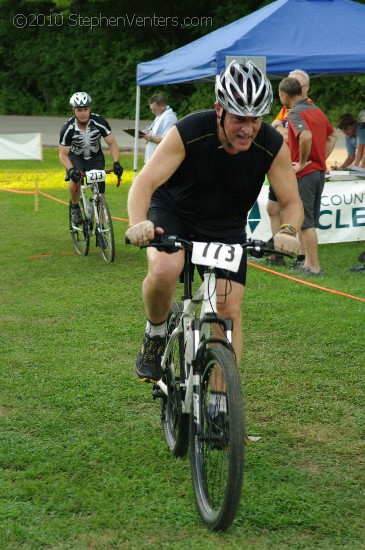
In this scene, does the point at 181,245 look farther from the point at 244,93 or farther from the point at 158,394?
the point at 158,394

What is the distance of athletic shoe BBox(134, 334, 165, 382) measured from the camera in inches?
186

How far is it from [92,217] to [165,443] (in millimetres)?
6624

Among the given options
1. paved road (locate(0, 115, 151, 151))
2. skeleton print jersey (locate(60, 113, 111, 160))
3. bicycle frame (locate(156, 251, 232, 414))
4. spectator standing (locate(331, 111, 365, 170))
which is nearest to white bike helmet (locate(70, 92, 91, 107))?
skeleton print jersey (locate(60, 113, 111, 160))

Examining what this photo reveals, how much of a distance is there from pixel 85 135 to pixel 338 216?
131 inches

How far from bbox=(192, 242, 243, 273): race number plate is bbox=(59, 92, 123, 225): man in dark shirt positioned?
23.4ft

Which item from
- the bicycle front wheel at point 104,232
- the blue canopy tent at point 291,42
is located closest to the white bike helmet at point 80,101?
the bicycle front wheel at point 104,232

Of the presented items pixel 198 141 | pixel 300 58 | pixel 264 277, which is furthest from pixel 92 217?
pixel 198 141

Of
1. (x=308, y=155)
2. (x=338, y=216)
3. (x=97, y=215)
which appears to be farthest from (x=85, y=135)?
(x=338, y=216)

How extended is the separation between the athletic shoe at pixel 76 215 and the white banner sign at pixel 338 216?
84.6 inches

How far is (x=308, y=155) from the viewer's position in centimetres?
985

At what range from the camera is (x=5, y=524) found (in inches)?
151

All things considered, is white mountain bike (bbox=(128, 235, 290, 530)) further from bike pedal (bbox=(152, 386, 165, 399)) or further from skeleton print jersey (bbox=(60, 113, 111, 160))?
skeleton print jersey (bbox=(60, 113, 111, 160))

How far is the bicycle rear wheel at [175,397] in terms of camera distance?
174 inches

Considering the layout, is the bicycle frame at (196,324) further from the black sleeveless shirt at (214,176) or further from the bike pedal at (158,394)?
the bike pedal at (158,394)
